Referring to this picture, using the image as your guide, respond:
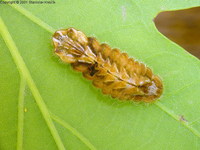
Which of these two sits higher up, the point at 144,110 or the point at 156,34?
the point at 156,34

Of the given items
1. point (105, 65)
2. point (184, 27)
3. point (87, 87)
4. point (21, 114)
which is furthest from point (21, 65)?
point (184, 27)

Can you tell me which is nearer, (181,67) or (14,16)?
(14,16)

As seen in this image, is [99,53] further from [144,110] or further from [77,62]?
[144,110]

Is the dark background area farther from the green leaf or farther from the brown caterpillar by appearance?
the brown caterpillar

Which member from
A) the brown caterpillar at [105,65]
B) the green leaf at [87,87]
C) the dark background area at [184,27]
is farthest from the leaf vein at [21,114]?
the dark background area at [184,27]

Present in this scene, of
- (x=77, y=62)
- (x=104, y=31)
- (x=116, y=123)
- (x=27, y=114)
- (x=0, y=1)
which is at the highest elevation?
(x=0, y=1)

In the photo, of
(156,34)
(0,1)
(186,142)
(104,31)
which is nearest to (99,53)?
(104,31)

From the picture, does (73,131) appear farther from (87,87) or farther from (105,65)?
(105,65)
